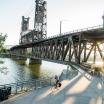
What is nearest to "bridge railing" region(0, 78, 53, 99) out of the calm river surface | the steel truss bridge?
the calm river surface

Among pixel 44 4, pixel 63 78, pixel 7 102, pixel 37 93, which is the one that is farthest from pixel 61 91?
pixel 44 4

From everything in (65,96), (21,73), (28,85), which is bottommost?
(21,73)

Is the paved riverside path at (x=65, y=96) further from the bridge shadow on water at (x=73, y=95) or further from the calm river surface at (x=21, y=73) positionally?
the calm river surface at (x=21, y=73)

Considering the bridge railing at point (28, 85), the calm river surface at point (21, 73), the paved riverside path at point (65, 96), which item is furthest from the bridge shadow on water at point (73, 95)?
the calm river surface at point (21, 73)

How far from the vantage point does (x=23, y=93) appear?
2345cm

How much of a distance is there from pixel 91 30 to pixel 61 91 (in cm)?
2415

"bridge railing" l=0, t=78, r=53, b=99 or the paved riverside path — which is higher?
"bridge railing" l=0, t=78, r=53, b=99

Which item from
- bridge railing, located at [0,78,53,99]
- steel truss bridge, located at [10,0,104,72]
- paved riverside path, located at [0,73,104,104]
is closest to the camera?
paved riverside path, located at [0,73,104,104]

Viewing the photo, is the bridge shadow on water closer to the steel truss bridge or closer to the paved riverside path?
the paved riverside path

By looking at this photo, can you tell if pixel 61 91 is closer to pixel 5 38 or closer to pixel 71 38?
pixel 5 38

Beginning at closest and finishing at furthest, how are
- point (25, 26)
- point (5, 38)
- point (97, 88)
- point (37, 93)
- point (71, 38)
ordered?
point (37, 93), point (97, 88), point (5, 38), point (71, 38), point (25, 26)

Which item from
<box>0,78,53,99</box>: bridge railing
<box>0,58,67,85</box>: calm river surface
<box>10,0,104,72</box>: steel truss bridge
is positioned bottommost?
<box>0,58,67,85</box>: calm river surface

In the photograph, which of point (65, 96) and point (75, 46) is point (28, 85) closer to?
point (65, 96)

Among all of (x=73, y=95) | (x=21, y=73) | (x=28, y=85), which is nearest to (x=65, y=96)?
(x=73, y=95)
